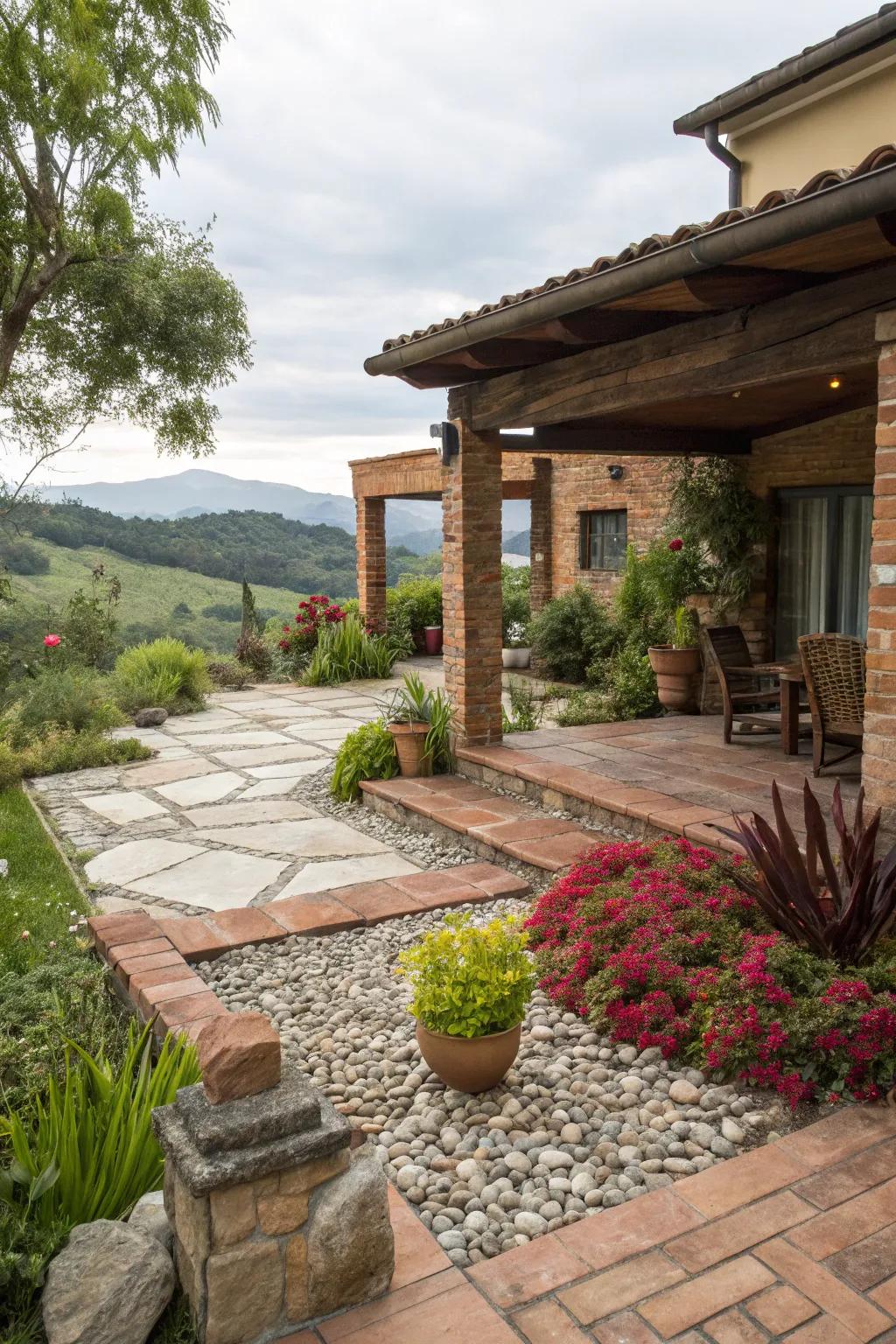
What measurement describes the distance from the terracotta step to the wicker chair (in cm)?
162

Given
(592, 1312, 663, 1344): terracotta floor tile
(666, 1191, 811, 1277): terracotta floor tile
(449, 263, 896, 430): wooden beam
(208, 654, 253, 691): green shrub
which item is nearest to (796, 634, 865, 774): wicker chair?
(449, 263, 896, 430): wooden beam

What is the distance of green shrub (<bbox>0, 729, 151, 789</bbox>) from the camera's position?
25.2 ft

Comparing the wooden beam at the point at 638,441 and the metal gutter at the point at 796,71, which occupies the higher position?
the metal gutter at the point at 796,71

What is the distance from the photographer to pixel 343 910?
4.32 m

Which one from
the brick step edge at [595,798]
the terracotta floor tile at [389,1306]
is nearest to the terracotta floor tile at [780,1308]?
the terracotta floor tile at [389,1306]

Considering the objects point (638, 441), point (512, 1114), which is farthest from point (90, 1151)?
point (638, 441)

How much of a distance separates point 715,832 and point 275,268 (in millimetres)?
7672

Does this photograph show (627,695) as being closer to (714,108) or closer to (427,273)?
(427,273)

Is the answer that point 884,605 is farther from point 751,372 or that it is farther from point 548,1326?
point 548,1326

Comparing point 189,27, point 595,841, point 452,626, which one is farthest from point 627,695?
point 189,27

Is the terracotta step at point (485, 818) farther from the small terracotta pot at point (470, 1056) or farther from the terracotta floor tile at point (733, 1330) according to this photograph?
the terracotta floor tile at point (733, 1330)

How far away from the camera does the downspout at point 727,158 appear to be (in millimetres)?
9375

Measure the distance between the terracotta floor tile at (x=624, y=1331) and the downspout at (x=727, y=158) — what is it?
9.82 metres

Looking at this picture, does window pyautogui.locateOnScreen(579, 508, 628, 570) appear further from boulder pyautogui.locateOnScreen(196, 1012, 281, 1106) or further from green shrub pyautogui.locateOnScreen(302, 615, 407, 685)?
boulder pyautogui.locateOnScreen(196, 1012, 281, 1106)
